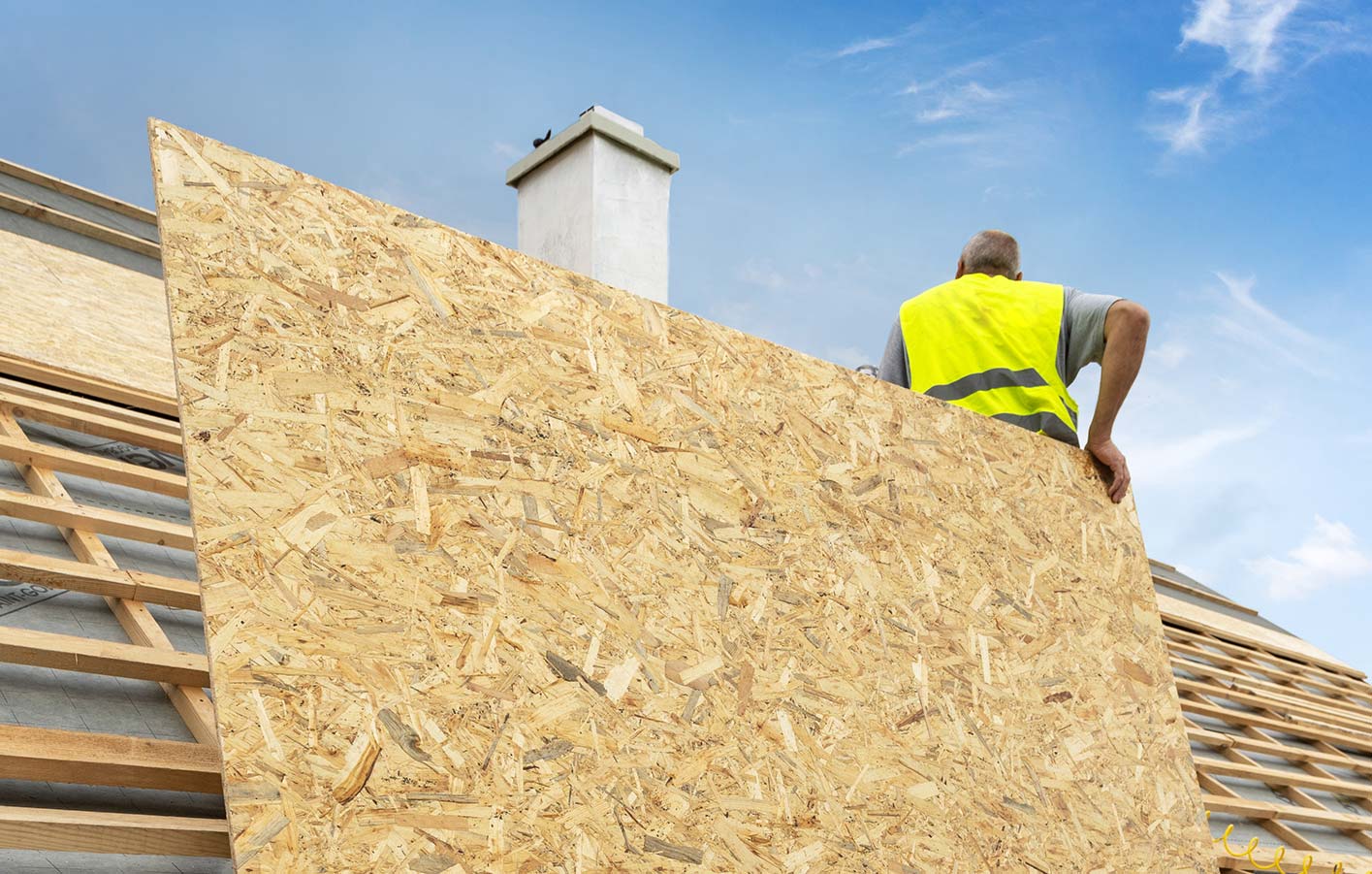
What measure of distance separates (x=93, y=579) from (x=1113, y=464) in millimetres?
2928

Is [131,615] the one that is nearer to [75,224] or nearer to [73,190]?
[75,224]

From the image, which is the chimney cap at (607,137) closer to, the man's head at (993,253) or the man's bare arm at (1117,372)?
the man's head at (993,253)

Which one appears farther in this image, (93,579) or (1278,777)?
(1278,777)

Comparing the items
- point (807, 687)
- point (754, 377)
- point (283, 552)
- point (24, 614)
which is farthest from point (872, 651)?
point (24, 614)

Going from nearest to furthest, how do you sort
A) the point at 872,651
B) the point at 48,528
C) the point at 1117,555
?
the point at 872,651 < the point at 48,528 < the point at 1117,555

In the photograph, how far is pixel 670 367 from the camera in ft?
7.20

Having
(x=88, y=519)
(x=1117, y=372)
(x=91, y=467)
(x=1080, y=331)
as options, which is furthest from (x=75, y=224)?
(x=1117, y=372)

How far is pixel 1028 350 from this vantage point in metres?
3.40

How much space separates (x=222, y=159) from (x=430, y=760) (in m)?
1.10

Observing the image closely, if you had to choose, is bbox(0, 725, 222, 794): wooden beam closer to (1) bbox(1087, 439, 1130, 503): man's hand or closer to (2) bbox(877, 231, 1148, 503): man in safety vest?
(2) bbox(877, 231, 1148, 503): man in safety vest

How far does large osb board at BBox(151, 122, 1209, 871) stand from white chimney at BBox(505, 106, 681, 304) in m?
2.92

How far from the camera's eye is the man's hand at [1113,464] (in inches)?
128

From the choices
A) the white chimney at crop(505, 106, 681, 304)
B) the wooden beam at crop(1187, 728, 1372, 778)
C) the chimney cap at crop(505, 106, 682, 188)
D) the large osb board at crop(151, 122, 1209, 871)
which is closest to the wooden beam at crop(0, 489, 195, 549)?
the large osb board at crop(151, 122, 1209, 871)

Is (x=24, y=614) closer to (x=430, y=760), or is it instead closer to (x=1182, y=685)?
(x=430, y=760)
